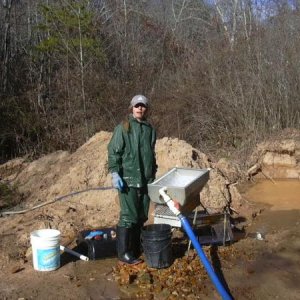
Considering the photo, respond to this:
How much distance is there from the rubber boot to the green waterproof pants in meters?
0.12

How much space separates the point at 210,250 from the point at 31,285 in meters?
2.04

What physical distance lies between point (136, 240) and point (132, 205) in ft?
1.74

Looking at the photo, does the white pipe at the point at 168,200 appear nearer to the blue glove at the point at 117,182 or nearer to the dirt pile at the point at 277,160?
the blue glove at the point at 117,182

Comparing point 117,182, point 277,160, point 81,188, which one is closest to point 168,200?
point 117,182

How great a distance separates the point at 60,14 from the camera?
512 inches

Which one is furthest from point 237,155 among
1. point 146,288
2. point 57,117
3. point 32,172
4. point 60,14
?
point 60,14

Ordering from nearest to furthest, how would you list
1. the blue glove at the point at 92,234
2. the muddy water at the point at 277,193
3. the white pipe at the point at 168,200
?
the white pipe at the point at 168,200 → the blue glove at the point at 92,234 → the muddy water at the point at 277,193

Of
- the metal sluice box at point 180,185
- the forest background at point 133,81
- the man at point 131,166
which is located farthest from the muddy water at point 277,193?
the man at point 131,166

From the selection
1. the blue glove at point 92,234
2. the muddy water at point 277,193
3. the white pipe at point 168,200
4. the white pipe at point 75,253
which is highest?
the white pipe at point 168,200

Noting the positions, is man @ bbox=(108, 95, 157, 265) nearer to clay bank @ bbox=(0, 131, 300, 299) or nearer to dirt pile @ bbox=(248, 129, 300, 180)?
clay bank @ bbox=(0, 131, 300, 299)

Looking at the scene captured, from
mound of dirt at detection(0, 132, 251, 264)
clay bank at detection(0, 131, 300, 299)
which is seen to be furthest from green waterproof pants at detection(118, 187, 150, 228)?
mound of dirt at detection(0, 132, 251, 264)

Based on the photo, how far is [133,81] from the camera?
13398 millimetres

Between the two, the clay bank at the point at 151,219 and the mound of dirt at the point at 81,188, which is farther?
the mound of dirt at the point at 81,188

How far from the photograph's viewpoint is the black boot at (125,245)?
4973mm
